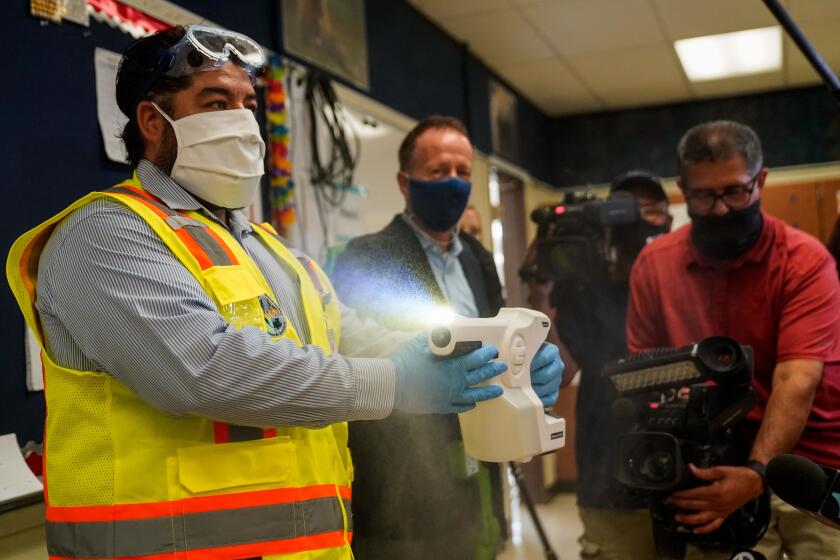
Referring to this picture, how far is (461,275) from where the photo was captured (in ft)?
4.59

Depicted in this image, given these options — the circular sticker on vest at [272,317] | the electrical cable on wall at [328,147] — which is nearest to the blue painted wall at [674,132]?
the electrical cable on wall at [328,147]

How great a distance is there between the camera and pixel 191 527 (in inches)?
34.3

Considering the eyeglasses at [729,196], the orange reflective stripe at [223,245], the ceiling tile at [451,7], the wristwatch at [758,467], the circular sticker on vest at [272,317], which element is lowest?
the wristwatch at [758,467]

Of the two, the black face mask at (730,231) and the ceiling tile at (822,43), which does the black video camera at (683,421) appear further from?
the ceiling tile at (822,43)

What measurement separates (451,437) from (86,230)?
2.12 ft

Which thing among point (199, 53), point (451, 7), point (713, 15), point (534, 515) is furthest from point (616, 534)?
point (451, 7)

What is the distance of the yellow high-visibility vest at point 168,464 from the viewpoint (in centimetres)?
86

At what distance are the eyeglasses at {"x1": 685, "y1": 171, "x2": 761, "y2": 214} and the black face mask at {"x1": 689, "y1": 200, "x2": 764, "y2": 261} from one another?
13 mm

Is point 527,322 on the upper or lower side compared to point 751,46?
lower

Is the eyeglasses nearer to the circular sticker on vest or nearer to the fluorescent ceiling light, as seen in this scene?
the fluorescent ceiling light

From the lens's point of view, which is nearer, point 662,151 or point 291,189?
point 662,151

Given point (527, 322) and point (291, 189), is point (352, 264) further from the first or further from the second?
point (291, 189)

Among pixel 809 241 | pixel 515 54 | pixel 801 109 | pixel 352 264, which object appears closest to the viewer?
pixel 809 241

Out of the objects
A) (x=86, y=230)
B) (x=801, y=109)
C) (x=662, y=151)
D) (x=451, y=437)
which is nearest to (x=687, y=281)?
(x=451, y=437)
